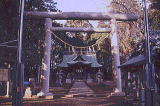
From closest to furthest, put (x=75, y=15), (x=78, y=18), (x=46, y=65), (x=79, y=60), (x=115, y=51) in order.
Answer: (x=75, y=15)
(x=78, y=18)
(x=46, y=65)
(x=115, y=51)
(x=79, y=60)

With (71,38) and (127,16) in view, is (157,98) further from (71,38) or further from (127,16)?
(71,38)

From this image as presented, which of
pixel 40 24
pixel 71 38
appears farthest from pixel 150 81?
pixel 71 38

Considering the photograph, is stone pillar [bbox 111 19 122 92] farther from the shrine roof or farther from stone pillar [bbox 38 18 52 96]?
the shrine roof

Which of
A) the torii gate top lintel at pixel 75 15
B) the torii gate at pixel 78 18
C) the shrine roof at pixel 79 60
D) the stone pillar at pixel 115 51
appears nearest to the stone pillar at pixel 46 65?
the torii gate at pixel 78 18

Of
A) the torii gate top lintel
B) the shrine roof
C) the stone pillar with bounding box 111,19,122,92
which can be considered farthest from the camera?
the shrine roof

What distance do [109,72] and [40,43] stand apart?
20658 millimetres

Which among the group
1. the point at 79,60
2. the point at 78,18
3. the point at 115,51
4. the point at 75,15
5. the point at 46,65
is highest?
the point at 75,15

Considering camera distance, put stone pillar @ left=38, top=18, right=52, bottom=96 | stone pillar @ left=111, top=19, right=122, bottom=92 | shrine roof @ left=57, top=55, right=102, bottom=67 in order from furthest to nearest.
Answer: shrine roof @ left=57, top=55, right=102, bottom=67
stone pillar @ left=111, top=19, right=122, bottom=92
stone pillar @ left=38, top=18, right=52, bottom=96

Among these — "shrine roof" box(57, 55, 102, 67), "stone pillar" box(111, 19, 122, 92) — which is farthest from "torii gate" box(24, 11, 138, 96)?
"shrine roof" box(57, 55, 102, 67)

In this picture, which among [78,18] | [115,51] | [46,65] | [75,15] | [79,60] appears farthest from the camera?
[79,60]

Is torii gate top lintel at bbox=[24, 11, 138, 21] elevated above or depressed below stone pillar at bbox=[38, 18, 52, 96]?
above

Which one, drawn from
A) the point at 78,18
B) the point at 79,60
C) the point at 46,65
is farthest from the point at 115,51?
the point at 79,60

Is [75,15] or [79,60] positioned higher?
[75,15]

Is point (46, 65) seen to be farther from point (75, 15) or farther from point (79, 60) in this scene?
point (79, 60)
